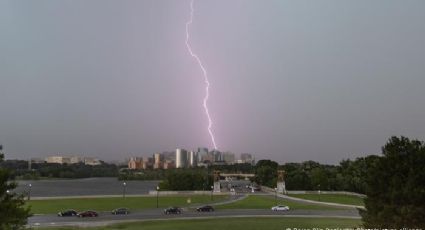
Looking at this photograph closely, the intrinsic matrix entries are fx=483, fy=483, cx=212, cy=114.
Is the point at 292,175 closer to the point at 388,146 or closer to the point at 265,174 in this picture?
the point at 265,174

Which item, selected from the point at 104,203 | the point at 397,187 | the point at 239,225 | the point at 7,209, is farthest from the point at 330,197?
the point at 7,209

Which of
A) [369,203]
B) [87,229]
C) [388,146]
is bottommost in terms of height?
[87,229]

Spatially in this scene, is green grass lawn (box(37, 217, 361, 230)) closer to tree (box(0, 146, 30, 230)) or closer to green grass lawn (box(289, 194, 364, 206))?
tree (box(0, 146, 30, 230))

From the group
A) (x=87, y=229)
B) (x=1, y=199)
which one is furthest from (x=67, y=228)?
(x=1, y=199)

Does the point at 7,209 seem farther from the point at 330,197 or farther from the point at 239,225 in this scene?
the point at 330,197

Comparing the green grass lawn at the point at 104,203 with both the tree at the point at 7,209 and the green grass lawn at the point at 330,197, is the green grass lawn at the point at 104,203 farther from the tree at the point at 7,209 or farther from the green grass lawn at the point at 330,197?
the tree at the point at 7,209

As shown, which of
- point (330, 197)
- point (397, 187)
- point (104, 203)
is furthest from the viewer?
point (330, 197)
